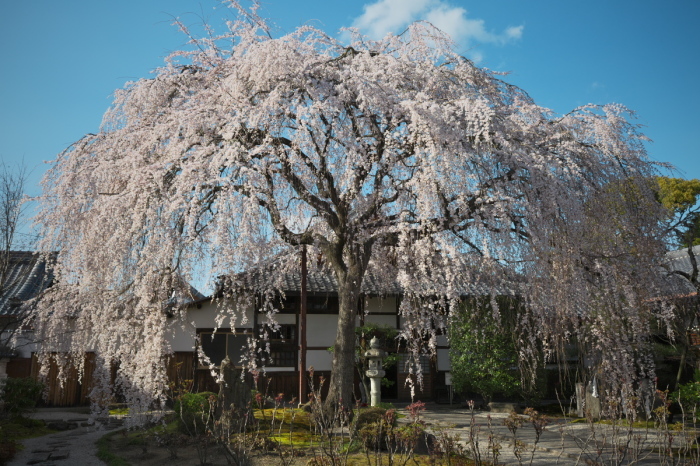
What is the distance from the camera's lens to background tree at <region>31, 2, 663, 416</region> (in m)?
7.67

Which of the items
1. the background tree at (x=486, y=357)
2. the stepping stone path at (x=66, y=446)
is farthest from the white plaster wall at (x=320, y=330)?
the stepping stone path at (x=66, y=446)

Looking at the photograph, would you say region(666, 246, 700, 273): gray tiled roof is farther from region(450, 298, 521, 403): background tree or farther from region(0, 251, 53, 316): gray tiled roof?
region(0, 251, 53, 316): gray tiled roof

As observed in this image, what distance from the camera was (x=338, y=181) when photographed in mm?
8844

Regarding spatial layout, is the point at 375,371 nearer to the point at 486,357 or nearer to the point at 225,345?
the point at 486,357

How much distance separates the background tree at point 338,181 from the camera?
25.2ft

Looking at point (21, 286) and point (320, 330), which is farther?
point (21, 286)

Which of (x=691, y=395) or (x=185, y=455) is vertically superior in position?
(x=691, y=395)

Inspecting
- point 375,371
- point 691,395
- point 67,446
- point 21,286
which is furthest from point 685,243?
point 21,286

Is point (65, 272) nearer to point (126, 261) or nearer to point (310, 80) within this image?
point (126, 261)

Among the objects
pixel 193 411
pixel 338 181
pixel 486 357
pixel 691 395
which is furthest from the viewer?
pixel 486 357

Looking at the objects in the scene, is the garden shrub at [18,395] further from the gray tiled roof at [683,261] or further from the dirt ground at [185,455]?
the gray tiled roof at [683,261]

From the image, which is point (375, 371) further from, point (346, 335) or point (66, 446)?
point (66, 446)

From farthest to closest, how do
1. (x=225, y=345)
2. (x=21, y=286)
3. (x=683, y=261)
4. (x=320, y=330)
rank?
(x=683, y=261)
(x=225, y=345)
(x=21, y=286)
(x=320, y=330)

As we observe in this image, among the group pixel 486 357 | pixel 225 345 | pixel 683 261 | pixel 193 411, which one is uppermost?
pixel 683 261
